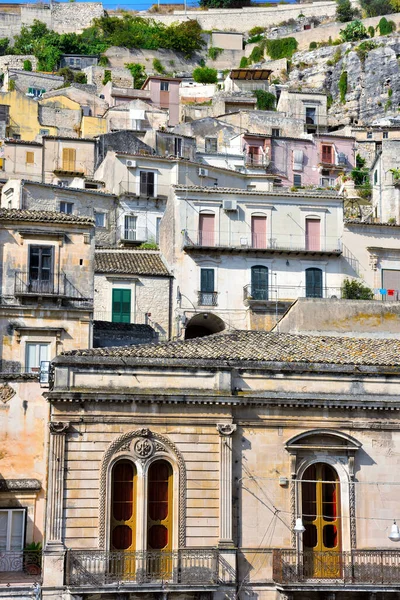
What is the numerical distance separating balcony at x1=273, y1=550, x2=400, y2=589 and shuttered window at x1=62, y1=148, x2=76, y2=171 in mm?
54782

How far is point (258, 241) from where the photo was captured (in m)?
66.8

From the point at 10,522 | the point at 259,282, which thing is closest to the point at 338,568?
the point at 10,522

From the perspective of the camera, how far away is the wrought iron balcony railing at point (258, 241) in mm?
65688

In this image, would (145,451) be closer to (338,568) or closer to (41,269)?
(338,568)

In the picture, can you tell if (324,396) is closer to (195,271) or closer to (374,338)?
(374,338)

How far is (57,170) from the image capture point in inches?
3214

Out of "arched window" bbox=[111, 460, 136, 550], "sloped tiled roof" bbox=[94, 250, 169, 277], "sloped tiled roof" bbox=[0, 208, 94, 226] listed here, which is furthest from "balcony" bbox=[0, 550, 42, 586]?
"sloped tiled roof" bbox=[94, 250, 169, 277]

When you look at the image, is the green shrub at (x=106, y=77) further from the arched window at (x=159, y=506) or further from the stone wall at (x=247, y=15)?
the arched window at (x=159, y=506)

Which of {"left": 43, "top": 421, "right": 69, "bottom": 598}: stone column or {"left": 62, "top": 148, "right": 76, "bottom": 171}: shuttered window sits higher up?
{"left": 62, "top": 148, "right": 76, "bottom": 171}: shuttered window

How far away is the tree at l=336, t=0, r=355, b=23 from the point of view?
150m

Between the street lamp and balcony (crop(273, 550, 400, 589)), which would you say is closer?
the street lamp

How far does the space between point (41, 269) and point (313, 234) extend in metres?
23.3

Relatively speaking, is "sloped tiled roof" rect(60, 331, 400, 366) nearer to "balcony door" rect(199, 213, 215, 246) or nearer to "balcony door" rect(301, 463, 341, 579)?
"balcony door" rect(301, 463, 341, 579)

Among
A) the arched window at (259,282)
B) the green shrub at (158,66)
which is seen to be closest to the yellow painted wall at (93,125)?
the arched window at (259,282)
